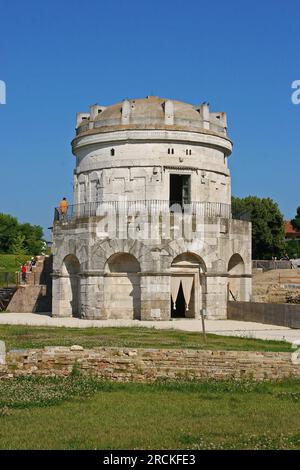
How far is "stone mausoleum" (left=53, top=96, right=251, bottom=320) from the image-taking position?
34875 millimetres

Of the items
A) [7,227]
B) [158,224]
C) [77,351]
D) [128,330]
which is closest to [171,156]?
[158,224]

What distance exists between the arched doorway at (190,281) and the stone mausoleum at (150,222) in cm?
5

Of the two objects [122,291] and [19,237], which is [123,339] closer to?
[122,291]

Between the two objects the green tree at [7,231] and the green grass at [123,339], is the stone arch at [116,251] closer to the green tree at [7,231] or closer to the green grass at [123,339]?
the green grass at [123,339]

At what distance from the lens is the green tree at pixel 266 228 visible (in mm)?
73875

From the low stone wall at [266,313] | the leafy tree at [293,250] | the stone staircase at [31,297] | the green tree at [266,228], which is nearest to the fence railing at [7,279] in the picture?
the stone staircase at [31,297]

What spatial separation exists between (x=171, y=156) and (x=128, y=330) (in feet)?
41.3

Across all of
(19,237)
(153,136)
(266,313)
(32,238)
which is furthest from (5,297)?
(32,238)

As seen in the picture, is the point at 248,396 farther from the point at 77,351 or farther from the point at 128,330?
the point at 128,330

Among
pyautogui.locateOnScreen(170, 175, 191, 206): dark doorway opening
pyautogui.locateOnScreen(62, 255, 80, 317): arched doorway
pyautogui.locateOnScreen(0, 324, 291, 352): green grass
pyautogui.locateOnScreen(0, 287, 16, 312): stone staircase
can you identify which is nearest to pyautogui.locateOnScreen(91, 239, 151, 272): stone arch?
pyautogui.locateOnScreen(62, 255, 80, 317): arched doorway

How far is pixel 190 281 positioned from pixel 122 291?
3.64 meters

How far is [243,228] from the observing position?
37.8m

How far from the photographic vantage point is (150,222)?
34750mm

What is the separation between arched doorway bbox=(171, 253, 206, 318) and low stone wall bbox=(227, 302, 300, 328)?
67.6 inches
